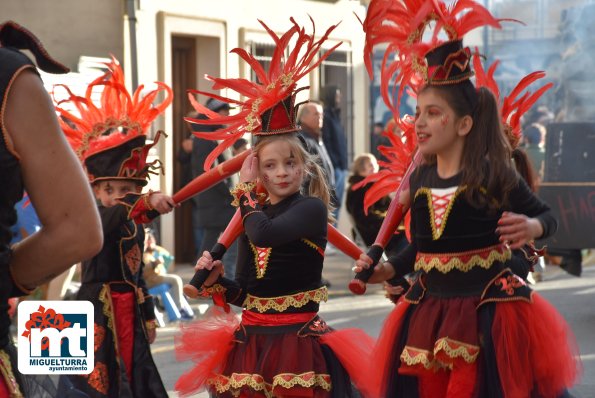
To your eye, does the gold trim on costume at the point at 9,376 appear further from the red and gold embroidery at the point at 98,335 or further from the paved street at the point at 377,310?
the paved street at the point at 377,310

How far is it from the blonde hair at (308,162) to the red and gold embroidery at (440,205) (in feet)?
2.20

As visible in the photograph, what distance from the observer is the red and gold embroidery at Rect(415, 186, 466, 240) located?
15.8 feet

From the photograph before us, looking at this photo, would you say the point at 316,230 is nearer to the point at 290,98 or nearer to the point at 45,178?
the point at 290,98

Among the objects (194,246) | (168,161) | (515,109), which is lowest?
(194,246)

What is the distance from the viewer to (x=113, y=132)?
7.00 meters

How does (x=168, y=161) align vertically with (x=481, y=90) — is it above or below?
below

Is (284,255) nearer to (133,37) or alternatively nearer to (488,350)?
(488,350)

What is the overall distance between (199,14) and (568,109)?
5125 millimetres

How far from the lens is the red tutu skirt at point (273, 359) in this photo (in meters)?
4.94

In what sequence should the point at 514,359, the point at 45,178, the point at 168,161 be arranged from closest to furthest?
the point at 45,178, the point at 514,359, the point at 168,161

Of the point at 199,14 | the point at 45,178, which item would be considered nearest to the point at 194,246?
the point at 199,14

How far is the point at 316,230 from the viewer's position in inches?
204

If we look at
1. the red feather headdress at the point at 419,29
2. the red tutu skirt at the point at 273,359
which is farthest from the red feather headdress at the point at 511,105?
the red tutu skirt at the point at 273,359

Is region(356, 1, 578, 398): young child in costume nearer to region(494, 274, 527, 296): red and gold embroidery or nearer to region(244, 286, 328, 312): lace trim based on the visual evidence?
region(494, 274, 527, 296): red and gold embroidery
